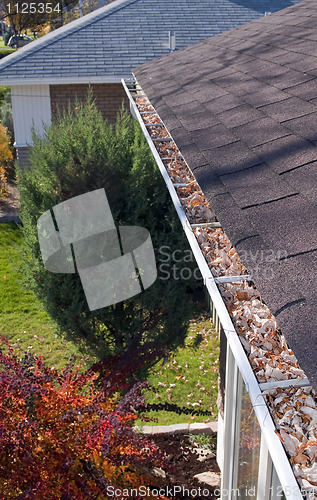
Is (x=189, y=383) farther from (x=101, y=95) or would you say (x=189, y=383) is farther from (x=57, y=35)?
(x=57, y=35)

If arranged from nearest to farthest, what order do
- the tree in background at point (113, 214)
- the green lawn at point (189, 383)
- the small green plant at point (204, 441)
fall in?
the small green plant at point (204, 441) < the tree in background at point (113, 214) < the green lawn at point (189, 383)

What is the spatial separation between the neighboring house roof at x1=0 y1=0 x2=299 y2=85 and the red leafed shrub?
1114cm

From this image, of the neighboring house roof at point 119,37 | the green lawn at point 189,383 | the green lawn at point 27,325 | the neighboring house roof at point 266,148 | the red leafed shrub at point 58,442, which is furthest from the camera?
the neighboring house roof at point 119,37

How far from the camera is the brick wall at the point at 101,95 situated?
14117 mm

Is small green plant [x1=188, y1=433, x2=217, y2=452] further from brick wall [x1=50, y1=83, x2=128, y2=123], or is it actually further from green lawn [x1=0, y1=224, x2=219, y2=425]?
brick wall [x1=50, y1=83, x2=128, y2=123]

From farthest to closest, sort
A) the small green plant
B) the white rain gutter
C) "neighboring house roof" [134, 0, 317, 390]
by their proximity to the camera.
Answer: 1. the small green plant
2. "neighboring house roof" [134, 0, 317, 390]
3. the white rain gutter

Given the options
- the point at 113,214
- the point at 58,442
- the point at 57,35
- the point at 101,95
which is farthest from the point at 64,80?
the point at 58,442

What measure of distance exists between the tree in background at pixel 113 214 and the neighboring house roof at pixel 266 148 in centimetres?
90

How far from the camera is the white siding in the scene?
1423 cm

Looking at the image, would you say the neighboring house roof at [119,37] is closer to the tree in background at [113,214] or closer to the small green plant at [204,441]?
the tree in background at [113,214]

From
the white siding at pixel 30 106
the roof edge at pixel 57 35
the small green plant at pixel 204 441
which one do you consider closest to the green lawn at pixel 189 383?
the small green plant at pixel 204 441

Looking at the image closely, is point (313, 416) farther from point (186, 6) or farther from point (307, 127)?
point (186, 6)

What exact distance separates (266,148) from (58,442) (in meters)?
2.60

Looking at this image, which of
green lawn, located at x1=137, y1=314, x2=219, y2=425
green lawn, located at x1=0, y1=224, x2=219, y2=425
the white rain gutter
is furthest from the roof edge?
the white rain gutter
